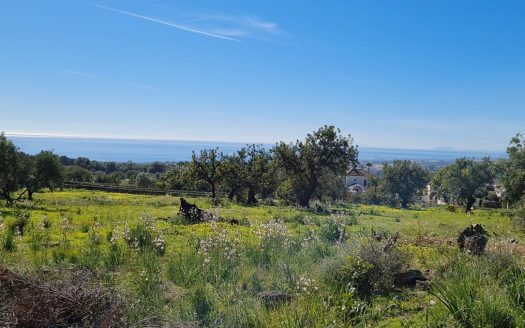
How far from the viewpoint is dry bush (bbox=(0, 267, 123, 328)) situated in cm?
541

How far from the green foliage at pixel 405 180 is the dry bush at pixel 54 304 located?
100037 millimetres

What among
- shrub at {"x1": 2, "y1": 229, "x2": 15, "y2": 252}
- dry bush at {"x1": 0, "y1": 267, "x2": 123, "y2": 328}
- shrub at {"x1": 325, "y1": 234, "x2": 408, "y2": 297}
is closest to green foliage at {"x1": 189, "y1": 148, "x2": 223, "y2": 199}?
shrub at {"x1": 2, "y1": 229, "x2": 15, "y2": 252}

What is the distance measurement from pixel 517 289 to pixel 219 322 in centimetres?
448

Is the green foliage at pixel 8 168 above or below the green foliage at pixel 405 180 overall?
above

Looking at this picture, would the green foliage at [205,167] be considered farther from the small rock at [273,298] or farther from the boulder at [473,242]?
the small rock at [273,298]

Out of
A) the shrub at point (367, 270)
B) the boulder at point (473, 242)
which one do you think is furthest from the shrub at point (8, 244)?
the boulder at point (473, 242)

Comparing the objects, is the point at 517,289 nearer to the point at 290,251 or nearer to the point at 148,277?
the point at 290,251

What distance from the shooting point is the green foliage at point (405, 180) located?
10075cm

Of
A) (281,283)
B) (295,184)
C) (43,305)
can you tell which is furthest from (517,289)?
(295,184)

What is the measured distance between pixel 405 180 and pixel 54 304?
10302cm

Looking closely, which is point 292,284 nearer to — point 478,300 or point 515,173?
point 478,300

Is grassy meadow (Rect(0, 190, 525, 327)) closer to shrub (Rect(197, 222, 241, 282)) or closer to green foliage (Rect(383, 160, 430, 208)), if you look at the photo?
shrub (Rect(197, 222, 241, 282))

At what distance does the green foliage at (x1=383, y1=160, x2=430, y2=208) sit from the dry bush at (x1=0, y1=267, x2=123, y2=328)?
100 metres

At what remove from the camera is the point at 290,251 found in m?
9.70
